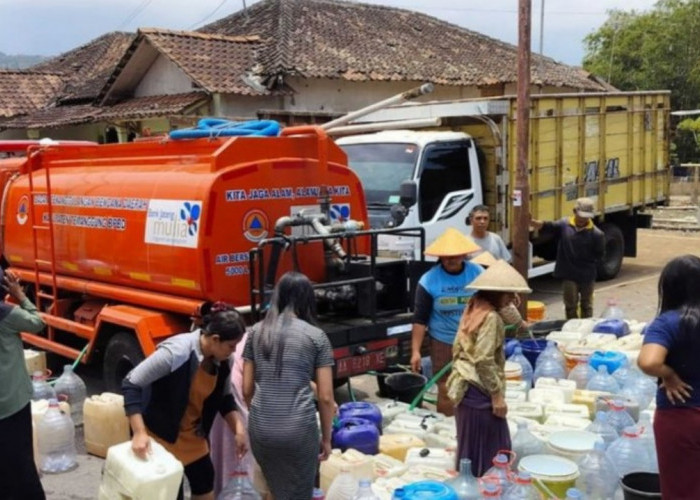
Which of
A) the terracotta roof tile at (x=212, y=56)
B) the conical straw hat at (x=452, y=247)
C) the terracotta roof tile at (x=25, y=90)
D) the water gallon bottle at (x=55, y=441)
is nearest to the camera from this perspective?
the conical straw hat at (x=452, y=247)

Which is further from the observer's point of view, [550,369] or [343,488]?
[550,369]

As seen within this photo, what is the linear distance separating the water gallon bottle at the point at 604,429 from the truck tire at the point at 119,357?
3.50 m

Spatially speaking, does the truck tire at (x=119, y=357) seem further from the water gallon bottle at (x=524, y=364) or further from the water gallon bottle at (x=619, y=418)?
the water gallon bottle at (x=619, y=418)

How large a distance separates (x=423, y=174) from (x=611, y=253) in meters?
5.44

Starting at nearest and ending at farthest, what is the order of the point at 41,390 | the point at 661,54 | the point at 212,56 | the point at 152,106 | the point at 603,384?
the point at 603,384 < the point at 41,390 < the point at 152,106 < the point at 212,56 < the point at 661,54

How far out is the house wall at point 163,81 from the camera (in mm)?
18905

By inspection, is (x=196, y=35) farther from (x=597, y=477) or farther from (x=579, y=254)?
(x=597, y=477)

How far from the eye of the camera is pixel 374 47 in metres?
21.6

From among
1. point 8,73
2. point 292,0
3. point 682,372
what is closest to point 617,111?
point 682,372

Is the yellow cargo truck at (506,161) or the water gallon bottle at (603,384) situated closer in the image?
the water gallon bottle at (603,384)

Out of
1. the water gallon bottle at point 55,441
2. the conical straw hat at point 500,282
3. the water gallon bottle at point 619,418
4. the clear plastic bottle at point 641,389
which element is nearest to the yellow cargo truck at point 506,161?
the clear plastic bottle at point 641,389

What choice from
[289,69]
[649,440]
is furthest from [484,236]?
[289,69]

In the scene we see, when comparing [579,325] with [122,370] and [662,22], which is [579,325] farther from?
[662,22]

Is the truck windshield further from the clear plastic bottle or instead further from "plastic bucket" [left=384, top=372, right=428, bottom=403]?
the clear plastic bottle
